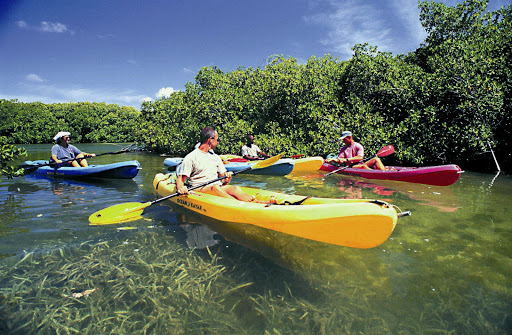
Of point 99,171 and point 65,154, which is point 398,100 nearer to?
point 99,171

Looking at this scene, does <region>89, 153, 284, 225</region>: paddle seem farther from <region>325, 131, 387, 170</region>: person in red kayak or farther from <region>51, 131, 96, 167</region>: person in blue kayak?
<region>325, 131, 387, 170</region>: person in red kayak

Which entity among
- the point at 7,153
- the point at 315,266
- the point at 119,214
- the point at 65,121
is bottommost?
the point at 315,266

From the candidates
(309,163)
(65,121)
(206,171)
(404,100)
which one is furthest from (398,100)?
(65,121)

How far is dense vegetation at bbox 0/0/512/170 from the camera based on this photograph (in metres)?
11.3

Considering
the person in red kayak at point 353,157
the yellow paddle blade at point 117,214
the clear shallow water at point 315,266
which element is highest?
the person in red kayak at point 353,157

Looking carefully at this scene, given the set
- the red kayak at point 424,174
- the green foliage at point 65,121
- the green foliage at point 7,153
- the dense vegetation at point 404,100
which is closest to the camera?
the green foliage at point 7,153

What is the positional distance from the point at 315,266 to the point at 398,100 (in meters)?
12.3

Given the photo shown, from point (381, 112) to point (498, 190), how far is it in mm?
7087

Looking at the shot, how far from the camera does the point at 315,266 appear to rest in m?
3.39

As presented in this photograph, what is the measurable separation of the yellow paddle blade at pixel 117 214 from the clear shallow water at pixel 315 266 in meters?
0.19

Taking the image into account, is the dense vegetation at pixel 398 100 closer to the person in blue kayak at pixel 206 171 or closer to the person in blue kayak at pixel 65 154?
the person in blue kayak at pixel 65 154

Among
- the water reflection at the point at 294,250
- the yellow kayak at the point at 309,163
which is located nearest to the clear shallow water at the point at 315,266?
the water reflection at the point at 294,250

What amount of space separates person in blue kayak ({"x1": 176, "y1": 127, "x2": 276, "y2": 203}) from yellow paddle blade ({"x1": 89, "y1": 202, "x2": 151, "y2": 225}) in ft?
3.21

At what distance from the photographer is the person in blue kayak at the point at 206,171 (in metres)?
4.93
